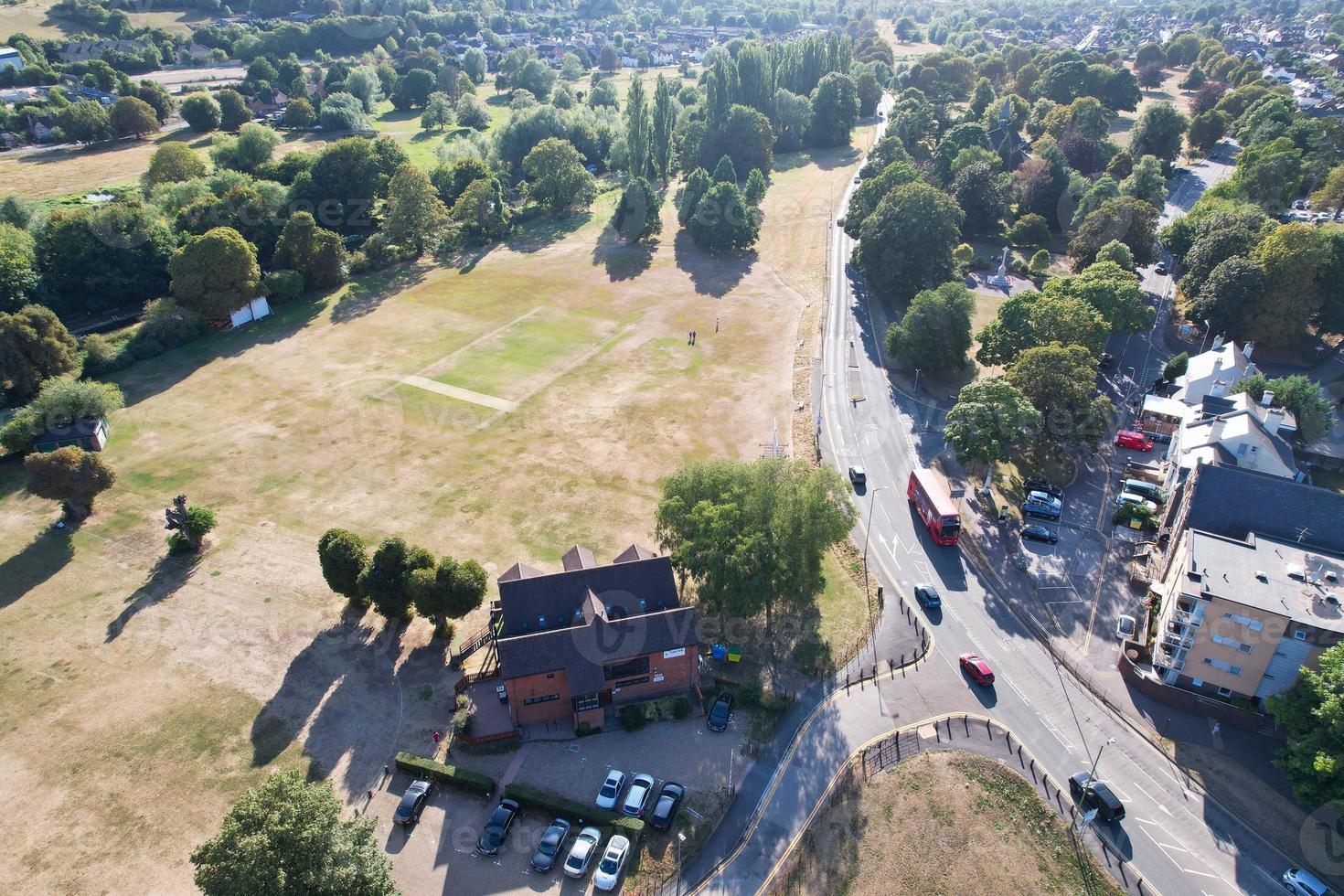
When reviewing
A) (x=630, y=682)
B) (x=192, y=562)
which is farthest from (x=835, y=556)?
(x=192, y=562)

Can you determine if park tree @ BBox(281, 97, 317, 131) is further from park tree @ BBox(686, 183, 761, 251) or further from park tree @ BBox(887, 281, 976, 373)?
park tree @ BBox(887, 281, 976, 373)

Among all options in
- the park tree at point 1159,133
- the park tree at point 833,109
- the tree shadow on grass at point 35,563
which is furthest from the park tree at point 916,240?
the tree shadow on grass at point 35,563

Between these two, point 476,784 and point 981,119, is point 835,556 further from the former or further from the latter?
point 981,119

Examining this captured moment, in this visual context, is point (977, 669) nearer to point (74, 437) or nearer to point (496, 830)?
point (496, 830)

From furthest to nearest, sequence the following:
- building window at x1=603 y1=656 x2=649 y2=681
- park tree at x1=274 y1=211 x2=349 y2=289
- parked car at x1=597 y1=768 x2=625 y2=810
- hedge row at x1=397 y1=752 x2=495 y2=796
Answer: park tree at x1=274 y1=211 x2=349 y2=289 < building window at x1=603 y1=656 x2=649 y2=681 < hedge row at x1=397 y1=752 x2=495 y2=796 < parked car at x1=597 y1=768 x2=625 y2=810

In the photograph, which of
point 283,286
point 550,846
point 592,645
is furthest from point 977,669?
point 283,286

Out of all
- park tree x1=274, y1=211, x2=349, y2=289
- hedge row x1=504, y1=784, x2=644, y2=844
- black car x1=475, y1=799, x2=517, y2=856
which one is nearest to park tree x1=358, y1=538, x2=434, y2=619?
hedge row x1=504, y1=784, x2=644, y2=844

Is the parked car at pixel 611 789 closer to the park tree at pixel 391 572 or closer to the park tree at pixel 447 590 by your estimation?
the park tree at pixel 447 590
